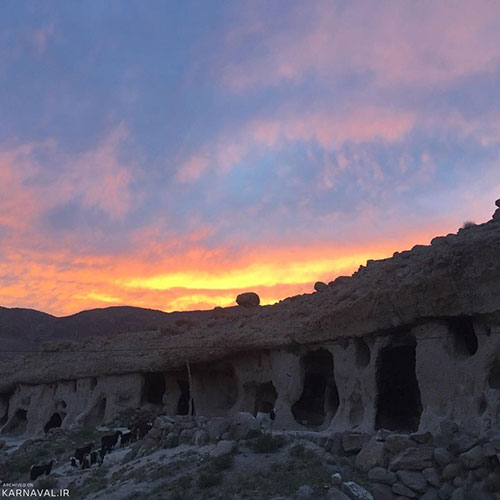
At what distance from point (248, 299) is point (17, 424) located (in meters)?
15.3

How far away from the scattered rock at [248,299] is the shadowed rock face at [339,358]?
4941 mm

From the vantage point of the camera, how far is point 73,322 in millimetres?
71000

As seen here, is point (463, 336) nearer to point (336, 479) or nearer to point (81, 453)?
point (336, 479)

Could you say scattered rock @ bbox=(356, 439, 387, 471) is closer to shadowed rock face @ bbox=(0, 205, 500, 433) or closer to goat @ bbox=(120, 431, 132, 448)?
shadowed rock face @ bbox=(0, 205, 500, 433)

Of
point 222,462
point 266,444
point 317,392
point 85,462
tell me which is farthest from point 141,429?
point 222,462

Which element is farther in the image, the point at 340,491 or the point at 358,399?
the point at 358,399

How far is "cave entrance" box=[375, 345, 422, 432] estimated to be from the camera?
2077 centimetres

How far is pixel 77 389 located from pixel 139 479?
59.7ft

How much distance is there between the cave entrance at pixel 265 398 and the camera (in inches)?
1017

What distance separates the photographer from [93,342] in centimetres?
3347

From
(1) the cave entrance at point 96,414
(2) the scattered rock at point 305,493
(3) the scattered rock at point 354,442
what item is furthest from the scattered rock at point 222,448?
(1) the cave entrance at point 96,414

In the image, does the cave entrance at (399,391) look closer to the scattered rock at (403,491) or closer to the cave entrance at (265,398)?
the cave entrance at (265,398)

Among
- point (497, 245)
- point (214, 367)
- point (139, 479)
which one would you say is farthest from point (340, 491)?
point (214, 367)

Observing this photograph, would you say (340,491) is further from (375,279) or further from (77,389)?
→ (77,389)
